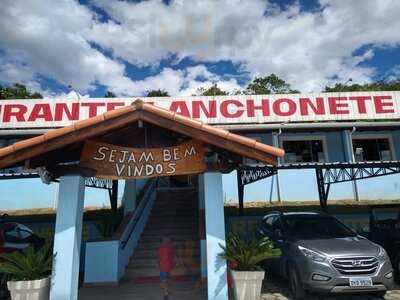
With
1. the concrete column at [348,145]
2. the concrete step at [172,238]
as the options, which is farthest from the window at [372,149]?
the concrete step at [172,238]

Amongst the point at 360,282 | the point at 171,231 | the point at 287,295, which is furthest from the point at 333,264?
the point at 171,231

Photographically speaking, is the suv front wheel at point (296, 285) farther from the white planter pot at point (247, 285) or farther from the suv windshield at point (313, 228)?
the white planter pot at point (247, 285)

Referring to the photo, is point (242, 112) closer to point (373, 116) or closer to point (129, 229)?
point (373, 116)

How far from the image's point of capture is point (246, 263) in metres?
6.58

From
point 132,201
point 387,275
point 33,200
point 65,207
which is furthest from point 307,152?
point 33,200

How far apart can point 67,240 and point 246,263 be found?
354 centimetres

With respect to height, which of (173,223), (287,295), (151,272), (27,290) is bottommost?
(287,295)

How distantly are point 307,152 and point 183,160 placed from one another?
11.3 metres

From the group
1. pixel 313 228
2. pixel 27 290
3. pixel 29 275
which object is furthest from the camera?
pixel 313 228

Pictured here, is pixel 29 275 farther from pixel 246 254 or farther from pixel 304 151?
pixel 304 151

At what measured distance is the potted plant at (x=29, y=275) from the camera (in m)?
6.04

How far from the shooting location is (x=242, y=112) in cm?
1544

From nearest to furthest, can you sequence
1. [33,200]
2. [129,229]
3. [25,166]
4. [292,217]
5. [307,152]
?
1. [25,166]
2. [292,217]
3. [129,229]
4. [307,152]
5. [33,200]

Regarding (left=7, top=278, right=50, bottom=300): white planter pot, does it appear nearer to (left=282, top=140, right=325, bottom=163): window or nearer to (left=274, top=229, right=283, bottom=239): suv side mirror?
(left=274, top=229, right=283, bottom=239): suv side mirror
